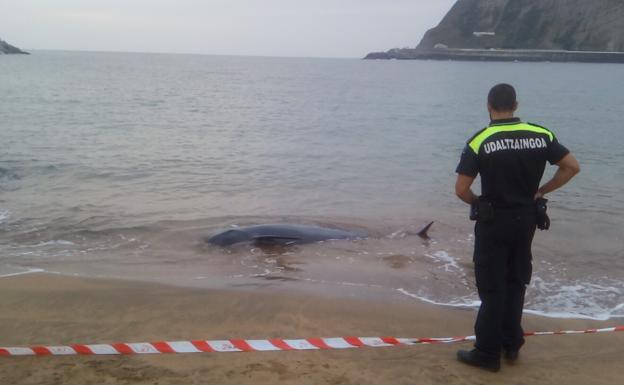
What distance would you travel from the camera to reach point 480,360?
4.68m

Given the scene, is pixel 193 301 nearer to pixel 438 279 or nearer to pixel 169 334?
pixel 169 334

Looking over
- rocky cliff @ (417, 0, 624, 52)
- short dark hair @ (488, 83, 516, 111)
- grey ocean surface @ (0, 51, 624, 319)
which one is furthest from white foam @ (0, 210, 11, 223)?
rocky cliff @ (417, 0, 624, 52)

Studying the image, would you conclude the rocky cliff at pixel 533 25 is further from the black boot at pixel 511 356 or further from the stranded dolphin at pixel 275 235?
the black boot at pixel 511 356

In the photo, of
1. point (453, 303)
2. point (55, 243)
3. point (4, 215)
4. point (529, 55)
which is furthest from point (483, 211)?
point (529, 55)

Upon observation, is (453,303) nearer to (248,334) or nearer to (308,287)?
(308,287)

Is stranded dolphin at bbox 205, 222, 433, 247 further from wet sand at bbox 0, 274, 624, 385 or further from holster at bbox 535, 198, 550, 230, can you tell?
holster at bbox 535, 198, 550, 230

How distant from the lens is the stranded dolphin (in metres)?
9.15

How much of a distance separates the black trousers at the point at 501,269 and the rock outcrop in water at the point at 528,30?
153m

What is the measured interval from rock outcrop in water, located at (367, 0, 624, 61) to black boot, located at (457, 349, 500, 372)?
15354cm

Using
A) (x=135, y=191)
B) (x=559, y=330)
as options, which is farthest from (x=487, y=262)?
(x=135, y=191)

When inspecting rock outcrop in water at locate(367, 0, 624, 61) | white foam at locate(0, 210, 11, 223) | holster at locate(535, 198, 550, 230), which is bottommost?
white foam at locate(0, 210, 11, 223)

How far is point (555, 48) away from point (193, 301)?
168320 millimetres

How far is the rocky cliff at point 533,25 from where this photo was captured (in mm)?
145000

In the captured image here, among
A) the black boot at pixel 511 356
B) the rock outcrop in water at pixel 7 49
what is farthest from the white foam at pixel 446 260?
the rock outcrop in water at pixel 7 49
